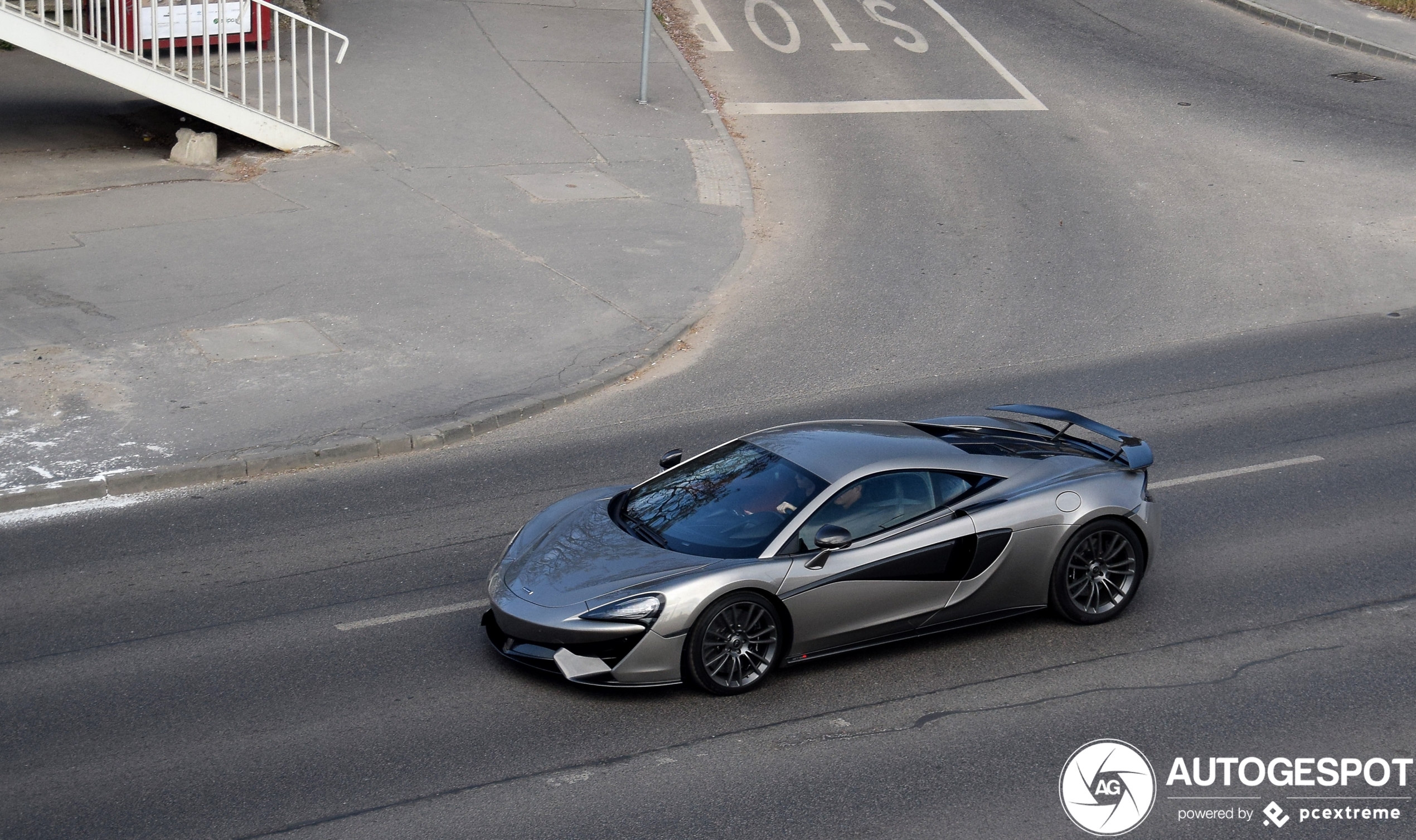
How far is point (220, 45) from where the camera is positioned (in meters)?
19.9

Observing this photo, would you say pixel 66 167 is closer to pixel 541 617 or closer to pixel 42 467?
pixel 42 467

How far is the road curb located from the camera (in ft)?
81.8

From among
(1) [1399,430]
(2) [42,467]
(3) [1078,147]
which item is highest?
(3) [1078,147]

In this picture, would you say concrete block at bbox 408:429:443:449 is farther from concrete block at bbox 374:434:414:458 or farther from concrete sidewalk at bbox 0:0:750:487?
concrete sidewalk at bbox 0:0:750:487

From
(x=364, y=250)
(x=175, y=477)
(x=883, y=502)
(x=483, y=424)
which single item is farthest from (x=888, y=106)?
(x=883, y=502)

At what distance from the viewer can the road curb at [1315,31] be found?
81.8ft

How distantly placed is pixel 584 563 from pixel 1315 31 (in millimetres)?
23777

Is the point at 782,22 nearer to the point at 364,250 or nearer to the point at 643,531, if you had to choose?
the point at 364,250

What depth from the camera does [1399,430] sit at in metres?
11.5

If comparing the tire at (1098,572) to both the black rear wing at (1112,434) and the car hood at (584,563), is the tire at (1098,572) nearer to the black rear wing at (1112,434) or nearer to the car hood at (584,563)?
the black rear wing at (1112,434)

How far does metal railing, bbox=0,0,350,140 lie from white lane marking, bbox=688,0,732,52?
682cm

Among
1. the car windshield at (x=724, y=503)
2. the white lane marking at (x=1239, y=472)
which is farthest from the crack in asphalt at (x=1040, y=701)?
the white lane marking at (x=1239, y=472)

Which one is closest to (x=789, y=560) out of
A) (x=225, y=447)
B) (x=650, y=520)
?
(x=650, y=520)

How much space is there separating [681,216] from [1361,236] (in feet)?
28.6
